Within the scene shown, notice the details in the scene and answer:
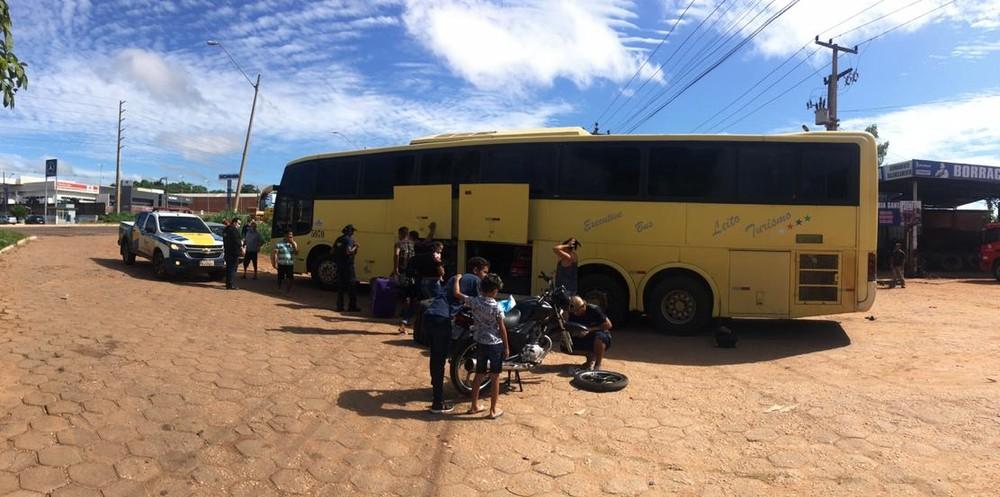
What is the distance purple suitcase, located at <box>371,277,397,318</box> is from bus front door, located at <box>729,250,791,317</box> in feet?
18.5

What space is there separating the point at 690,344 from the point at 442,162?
5651 mm

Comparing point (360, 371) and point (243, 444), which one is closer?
point (243, 444)

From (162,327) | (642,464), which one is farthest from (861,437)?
(162,327)

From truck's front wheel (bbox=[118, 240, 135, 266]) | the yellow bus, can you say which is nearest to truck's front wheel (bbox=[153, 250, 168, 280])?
truck's front wheel (bbox=[118, 240, 135, 266])

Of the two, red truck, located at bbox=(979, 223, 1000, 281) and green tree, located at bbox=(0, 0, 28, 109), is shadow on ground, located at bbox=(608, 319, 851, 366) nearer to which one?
green tree, located at bbox=(0, 0, 28, 109)

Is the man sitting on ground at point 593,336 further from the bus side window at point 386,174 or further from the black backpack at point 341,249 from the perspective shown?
the bus side window at point 386,174

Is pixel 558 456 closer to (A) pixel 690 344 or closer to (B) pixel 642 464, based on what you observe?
(B) pixel 642 464

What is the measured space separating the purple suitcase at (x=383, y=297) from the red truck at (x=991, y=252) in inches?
926

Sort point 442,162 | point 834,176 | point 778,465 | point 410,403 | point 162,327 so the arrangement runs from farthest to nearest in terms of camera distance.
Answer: point 442,162, point 834,176, point 162,327, point 410,403, point 778,465

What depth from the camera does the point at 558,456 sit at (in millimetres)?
4496

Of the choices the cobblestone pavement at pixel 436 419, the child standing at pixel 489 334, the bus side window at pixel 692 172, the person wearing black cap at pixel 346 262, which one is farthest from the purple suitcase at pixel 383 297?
the child standing at pixel 489 334

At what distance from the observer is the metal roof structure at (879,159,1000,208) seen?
2380cm

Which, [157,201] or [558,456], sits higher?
[157,201]

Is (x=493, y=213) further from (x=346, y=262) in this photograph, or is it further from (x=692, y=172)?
(x=692, y=172)
